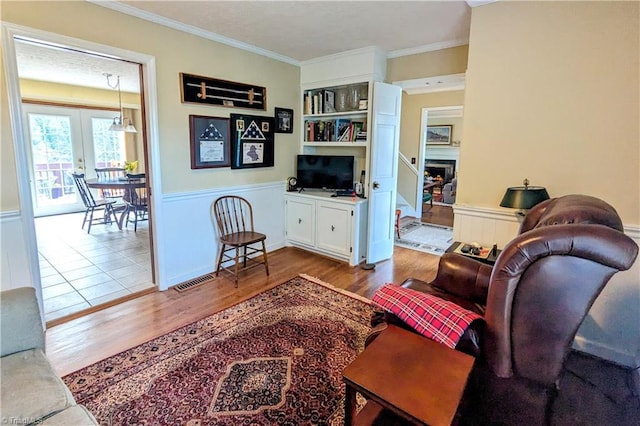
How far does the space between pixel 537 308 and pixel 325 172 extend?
10.4 feet

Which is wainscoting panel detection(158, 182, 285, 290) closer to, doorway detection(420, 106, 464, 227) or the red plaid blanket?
the red plaid blanket

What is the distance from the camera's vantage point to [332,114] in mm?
4203

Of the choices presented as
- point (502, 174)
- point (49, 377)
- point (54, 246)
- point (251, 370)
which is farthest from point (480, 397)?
point (54, 246)

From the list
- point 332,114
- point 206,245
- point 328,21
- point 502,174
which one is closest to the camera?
point 502,174

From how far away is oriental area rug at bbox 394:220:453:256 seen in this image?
15.6ft

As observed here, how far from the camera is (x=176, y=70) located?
312cm

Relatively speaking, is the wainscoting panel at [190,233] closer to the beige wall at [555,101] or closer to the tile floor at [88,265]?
the tile floor at [88,265]

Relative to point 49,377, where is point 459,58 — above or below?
above

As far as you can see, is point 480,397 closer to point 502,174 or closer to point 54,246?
point 502,174

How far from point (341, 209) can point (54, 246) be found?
3.90 m

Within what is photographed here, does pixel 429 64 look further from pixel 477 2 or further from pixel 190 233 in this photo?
pixel 190 233

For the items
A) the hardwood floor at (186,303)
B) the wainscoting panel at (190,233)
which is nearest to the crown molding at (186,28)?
the wainscoting panel at (190,233)

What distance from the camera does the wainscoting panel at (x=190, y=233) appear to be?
3.27 m

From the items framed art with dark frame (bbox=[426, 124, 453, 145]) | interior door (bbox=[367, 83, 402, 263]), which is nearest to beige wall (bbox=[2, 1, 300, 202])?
interior door (bbox=[367, 83, 402, 263])
